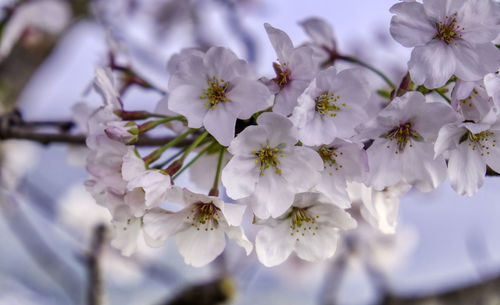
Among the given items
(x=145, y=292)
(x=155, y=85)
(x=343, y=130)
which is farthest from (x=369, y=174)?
(x=145, y=292)

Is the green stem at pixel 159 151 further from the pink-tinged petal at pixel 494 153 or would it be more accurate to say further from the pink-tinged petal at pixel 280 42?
the pink-tinged petal at pixel 494 153

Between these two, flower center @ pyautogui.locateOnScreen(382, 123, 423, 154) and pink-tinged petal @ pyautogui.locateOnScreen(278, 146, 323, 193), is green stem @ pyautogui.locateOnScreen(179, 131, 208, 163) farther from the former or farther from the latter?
flower center @ pyautogui.locateOnScreen(382, 123, 423, 154)

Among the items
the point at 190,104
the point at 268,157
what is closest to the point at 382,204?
the point at 268,157

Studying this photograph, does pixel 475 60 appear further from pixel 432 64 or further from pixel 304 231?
pixel 304 231

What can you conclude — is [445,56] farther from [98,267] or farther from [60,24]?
[60,24]

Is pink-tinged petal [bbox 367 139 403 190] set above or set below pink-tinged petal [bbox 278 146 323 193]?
below

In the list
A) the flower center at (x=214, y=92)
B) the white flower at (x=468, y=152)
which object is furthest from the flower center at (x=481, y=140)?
the flower center at (x=214, y=92)

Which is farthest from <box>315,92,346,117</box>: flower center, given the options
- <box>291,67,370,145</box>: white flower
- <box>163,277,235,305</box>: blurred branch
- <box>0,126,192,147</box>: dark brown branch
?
<box>163,277,235,305</box>: blurred branch
